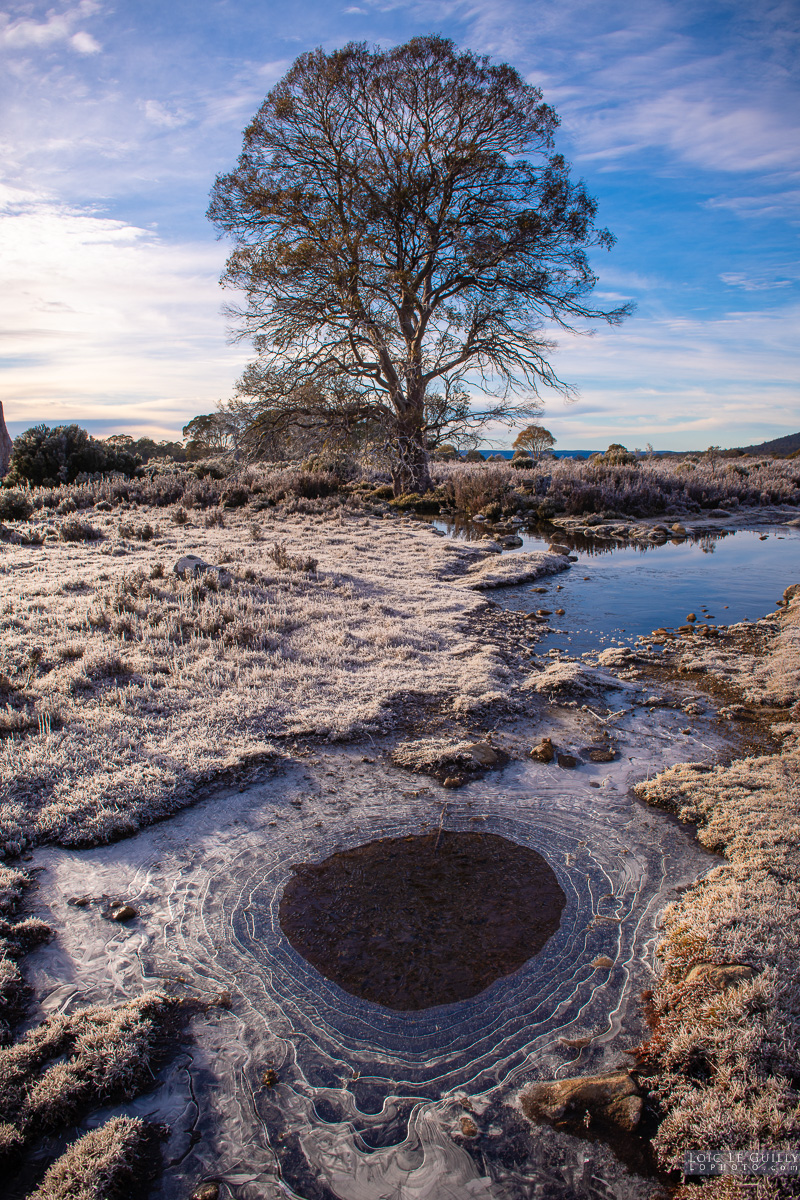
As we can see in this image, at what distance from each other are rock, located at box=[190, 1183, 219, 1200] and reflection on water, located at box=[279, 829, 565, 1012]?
2.64ft

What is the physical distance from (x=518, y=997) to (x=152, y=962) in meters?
1.61

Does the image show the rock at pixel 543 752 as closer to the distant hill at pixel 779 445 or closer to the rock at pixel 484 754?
the rock at pixel 484 754

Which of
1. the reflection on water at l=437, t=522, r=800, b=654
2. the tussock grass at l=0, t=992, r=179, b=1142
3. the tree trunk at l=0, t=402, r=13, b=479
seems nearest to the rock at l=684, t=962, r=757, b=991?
the tussock grass at l=0, t=992, r=179, b=1142

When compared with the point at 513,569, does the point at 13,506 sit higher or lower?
higher

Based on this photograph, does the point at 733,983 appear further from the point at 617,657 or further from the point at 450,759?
the point at 617,657

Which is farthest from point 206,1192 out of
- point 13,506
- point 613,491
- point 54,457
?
point 54,457

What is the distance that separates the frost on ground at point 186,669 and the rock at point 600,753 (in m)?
1.03

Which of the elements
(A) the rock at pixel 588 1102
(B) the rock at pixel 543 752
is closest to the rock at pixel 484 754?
(B) the rock at pixel 543 752

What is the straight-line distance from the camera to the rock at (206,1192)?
172 cm

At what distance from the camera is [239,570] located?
8742mm

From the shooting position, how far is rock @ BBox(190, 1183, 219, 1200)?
1722 mm

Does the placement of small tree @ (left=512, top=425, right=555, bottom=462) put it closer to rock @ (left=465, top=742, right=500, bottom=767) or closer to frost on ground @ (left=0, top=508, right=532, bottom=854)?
frost on ground @ (left=0, top=508, right=532, bottom=854)

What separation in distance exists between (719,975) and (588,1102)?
0.73 meters

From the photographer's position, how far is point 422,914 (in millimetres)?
2830
